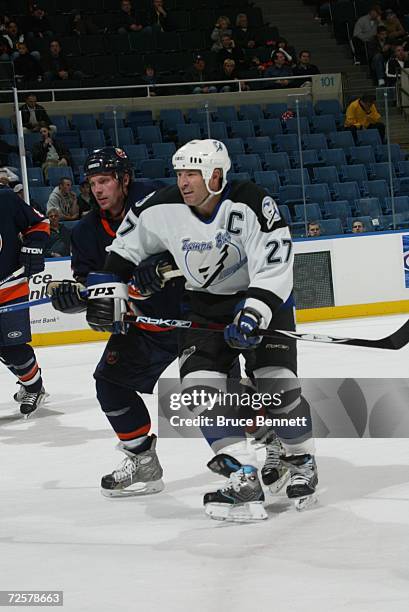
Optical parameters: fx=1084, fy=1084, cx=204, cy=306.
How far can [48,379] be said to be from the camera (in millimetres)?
6641

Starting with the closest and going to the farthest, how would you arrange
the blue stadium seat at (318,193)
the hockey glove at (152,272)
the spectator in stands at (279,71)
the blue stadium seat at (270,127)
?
the hockey glove at (152,272) → the blue stadium seat at (318,193) → the blue stadium seat at (270,127) → the spectator in stands at (279,71)

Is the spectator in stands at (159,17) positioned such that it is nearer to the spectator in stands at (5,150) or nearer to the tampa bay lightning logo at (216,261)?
the spectator in stands at (5,150)

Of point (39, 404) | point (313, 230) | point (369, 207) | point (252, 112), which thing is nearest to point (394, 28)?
point (252, 112)

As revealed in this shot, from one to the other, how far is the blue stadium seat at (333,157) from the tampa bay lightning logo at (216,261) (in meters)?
6.80

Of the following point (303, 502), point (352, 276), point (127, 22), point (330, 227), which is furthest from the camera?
point (127, 22)

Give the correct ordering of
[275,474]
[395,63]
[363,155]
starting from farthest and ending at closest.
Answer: [395,63]
[363,155]
[275,474]

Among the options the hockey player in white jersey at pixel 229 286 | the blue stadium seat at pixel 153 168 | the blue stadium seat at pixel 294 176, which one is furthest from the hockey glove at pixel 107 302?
the blue stadium seat at pixel 294 176

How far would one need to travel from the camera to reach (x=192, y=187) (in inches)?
133

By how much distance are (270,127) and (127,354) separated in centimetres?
668

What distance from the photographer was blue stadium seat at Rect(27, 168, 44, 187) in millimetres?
8461

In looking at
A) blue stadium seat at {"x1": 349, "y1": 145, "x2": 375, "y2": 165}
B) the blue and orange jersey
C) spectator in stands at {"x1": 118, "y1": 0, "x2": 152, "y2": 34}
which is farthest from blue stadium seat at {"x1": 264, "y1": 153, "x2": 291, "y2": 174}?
the blue and orange jersey

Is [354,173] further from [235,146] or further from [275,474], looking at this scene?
[275,474]

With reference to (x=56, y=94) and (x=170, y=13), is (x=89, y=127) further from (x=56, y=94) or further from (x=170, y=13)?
(x=170, y=13)

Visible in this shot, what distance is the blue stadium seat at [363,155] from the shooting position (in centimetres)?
1021
